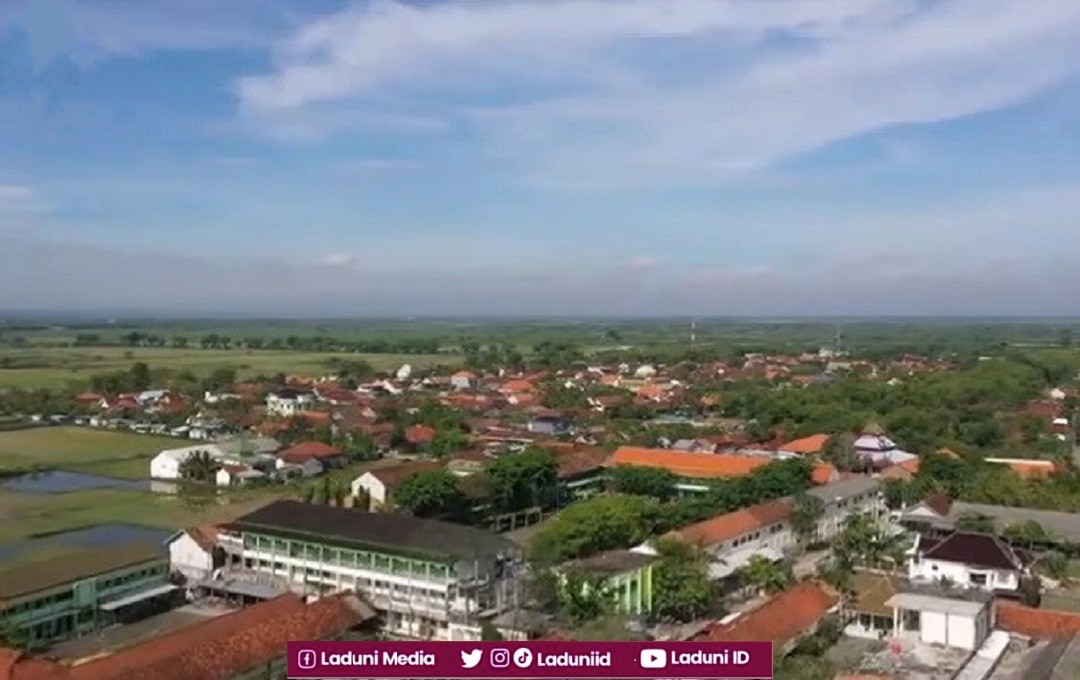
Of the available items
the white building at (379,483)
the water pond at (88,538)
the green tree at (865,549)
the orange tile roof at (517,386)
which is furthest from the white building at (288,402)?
the green tree at (865,549)

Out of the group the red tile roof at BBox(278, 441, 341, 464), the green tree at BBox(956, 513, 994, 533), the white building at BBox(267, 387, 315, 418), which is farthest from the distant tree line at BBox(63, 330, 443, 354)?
the green tree at BBox(956, 513, 994, 533)

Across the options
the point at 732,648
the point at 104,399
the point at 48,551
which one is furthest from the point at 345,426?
the point at 732,648

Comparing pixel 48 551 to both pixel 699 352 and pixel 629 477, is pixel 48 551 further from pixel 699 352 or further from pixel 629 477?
pixel 699 352

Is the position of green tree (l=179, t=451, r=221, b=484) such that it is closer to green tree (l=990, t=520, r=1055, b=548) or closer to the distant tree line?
green tree (l=990, t=520, r=1055, b=548)

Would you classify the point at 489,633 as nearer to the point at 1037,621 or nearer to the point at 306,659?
the point at 306,659

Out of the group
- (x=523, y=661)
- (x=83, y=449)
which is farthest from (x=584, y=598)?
(x=83, y=449)

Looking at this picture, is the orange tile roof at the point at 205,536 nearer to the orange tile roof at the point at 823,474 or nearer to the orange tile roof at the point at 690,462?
the orange tile roof at the point at 690,462
